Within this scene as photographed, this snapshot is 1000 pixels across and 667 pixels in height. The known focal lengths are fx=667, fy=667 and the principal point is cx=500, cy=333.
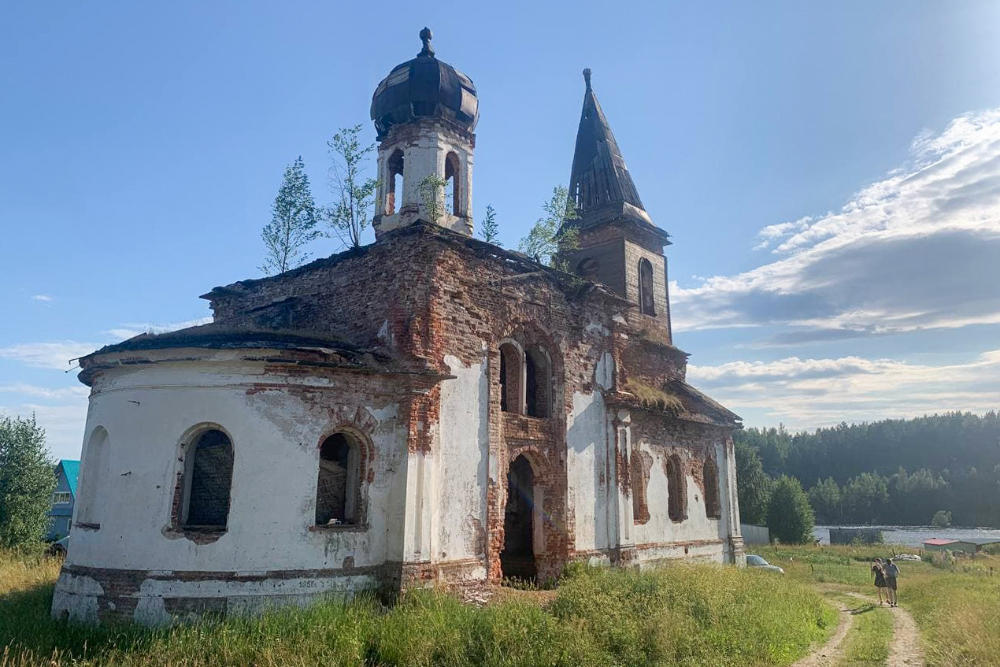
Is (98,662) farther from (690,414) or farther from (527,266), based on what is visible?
(690,414)

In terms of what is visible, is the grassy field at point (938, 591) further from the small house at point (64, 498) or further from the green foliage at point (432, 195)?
the small house at point (64, 498)

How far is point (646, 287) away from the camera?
2420 cm

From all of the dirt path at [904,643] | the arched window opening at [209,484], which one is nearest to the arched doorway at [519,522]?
the arched window opening at [209,484]

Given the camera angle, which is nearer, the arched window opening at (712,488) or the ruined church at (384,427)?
the ruined church at (384,427)

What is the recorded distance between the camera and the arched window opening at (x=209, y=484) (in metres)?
11.2

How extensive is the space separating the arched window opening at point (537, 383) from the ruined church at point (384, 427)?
5 centimetres

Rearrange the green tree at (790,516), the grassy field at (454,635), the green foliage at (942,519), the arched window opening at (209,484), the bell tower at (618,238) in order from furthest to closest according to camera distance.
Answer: the green foliage at (942,519) < the green tree at (790,516) < the bell tower at (618,238) < the arched window opening at (209,484) < the grassy field at (454,635)

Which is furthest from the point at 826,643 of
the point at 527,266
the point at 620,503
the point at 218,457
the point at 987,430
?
the point at 987,430

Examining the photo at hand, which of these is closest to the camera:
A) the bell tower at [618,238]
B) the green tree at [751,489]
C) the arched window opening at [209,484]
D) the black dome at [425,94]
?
the arched window opening at [209,484]

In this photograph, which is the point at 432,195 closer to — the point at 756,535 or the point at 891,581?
the point at 891,581

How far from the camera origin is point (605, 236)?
23.9 meters

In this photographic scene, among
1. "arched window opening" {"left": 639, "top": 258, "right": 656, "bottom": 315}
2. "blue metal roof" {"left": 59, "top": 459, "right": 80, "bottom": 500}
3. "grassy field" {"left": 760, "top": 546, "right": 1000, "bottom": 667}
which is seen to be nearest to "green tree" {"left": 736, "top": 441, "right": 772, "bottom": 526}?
"grassy field" {"left": 760, "top": 546, "right": 1000, "bottom": 667}

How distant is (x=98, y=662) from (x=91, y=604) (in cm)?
226

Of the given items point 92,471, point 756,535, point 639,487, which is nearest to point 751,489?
point 756,535
